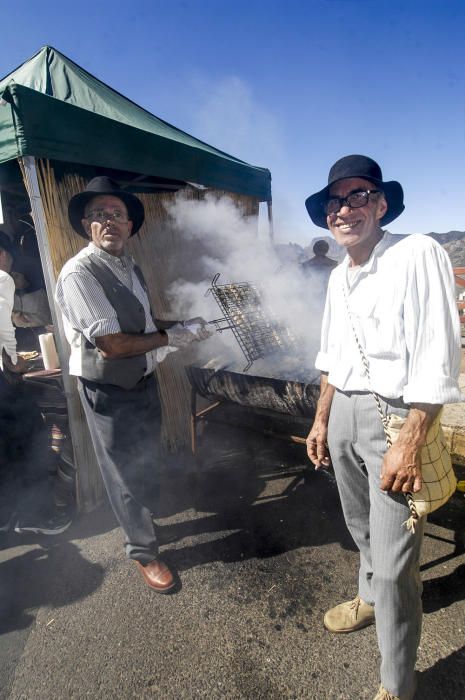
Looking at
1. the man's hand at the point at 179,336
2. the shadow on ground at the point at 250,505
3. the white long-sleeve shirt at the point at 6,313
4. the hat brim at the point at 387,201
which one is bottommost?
the shadow on ground at the point at 250,505

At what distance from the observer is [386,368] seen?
158 cm

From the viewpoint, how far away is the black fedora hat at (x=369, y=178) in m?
1.74

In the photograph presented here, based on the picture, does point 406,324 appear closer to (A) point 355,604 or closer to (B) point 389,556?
(B) point 389,556

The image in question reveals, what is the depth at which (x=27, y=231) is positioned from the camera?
14.8ft

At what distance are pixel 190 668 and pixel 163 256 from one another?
147 inches

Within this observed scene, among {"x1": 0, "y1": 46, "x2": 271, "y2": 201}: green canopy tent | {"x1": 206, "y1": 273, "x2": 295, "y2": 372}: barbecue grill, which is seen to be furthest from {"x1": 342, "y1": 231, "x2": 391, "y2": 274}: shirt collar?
{"x1": 0, "y1": 46, "x2": 271, "y2": 201}: green canopy tent

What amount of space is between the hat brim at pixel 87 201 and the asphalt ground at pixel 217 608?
2.57 m

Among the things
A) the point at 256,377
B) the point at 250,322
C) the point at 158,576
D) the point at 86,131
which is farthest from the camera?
the point at 250,322

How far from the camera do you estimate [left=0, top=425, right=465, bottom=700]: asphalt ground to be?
2.00 meters

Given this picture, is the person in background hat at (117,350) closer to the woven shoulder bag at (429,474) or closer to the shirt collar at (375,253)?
the shirt collar at (375,253)

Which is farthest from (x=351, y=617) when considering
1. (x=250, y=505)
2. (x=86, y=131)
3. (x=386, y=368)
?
(x=86, y=131)

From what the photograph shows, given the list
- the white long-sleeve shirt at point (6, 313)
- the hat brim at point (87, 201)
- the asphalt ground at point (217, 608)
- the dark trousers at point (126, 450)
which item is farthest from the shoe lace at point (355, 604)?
the white long-sleeve shirt at point (6, 313)

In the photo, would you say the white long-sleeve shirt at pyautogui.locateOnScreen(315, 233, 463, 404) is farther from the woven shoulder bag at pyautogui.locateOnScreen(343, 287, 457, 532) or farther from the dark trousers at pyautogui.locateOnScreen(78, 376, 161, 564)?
the dark trousers at pyautogui.locateOnScreen(78, 376, 161, 564)

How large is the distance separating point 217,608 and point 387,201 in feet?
8.75
